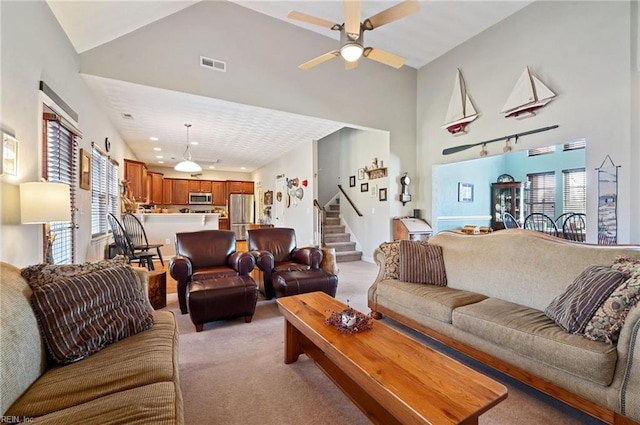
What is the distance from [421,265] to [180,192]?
9.08m

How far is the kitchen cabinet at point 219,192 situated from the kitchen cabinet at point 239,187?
0.16 m

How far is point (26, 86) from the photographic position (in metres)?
2.13

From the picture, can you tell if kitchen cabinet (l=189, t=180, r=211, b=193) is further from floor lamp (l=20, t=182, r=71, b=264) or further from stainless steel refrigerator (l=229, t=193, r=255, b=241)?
floor lamp (l=20, t=182, r=71, b=264)

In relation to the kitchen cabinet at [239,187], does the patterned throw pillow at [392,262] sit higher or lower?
lower

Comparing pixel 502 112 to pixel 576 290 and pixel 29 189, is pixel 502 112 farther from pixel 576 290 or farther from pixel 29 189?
pixel 29 189

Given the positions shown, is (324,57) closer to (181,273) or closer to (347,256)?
(181,273)

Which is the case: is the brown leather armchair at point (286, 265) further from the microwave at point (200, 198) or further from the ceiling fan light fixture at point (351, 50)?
the microwave at point (200, 198)

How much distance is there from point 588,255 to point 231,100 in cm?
431

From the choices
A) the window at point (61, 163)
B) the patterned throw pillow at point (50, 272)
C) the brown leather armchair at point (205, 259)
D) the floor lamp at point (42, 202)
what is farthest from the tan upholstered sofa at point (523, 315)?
the window at point (61, 163)

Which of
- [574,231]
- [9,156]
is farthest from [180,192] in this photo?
[574,231]

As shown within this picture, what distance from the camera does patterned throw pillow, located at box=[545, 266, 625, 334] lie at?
1590 millimetres

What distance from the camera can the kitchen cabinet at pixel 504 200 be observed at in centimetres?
789

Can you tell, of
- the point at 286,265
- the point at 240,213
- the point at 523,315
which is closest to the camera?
the point at 523,315

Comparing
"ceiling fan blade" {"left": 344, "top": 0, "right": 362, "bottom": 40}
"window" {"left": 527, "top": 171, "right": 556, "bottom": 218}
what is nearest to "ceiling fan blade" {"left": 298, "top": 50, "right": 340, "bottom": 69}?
"ceiling fan blade" {"left": 344, "top": 0, "right": 362, "bottom": 40}
